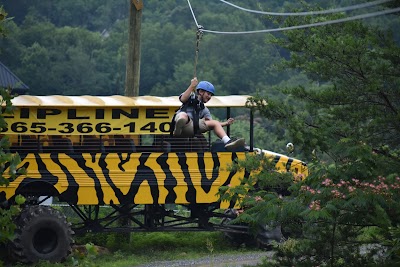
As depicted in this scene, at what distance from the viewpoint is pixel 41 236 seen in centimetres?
2533

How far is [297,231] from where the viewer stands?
19.3 m

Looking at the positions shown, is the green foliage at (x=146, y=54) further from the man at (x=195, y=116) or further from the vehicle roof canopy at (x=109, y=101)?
the man at (x=195, y=116)

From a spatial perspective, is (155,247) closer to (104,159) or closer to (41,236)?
(104,159)

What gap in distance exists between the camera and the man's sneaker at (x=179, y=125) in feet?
70.4

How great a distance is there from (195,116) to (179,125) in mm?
585

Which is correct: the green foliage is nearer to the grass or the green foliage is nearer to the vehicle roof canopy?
the grass

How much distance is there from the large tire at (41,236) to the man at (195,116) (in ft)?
13.8

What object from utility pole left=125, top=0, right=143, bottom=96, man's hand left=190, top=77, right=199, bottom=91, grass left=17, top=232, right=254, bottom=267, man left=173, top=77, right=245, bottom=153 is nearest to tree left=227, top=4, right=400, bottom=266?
man's hand left=190, top=77, right=199, bottom=91

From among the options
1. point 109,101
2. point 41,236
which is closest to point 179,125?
point 109,101

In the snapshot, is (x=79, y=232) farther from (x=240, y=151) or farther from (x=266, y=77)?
(x=266, y=77)

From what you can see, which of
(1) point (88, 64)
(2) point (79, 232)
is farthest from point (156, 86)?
(2) point (79, 232)

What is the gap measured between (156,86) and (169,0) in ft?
69.7

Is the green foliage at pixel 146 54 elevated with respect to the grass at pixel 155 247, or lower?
elevated

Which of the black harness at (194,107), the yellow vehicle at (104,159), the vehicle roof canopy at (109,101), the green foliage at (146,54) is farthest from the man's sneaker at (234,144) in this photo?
the green foliage at (146,54)
